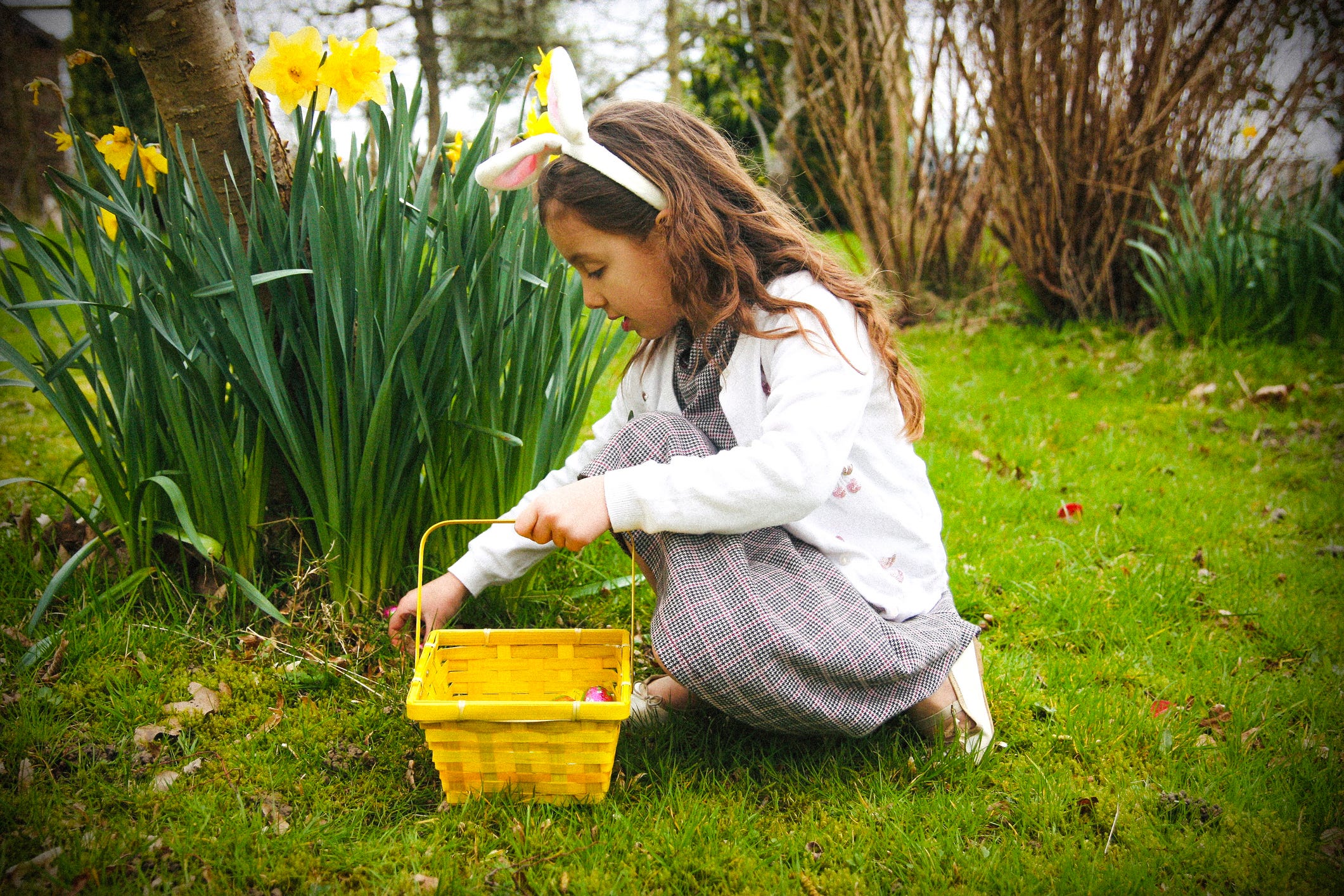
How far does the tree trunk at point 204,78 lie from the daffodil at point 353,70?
0.87 feet

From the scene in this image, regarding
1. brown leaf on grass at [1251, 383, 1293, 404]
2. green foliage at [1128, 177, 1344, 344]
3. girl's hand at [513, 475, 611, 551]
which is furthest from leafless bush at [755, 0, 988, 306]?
girl's hand at [513, 475, 611, 551]

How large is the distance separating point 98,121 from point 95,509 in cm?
645

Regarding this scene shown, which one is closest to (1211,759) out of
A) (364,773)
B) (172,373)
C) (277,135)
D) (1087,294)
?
(364,773)

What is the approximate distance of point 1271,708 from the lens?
1.70 m

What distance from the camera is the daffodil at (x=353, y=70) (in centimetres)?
153

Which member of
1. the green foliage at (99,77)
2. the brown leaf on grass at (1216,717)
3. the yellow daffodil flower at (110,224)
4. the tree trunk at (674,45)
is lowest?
the brown leaf on grass at (1216,717)

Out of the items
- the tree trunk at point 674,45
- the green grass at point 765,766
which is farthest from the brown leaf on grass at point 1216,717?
the tree trunk at point 674,45

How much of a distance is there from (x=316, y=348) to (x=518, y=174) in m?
0.54

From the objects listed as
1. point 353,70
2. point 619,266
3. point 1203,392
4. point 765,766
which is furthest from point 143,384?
point 1203,392

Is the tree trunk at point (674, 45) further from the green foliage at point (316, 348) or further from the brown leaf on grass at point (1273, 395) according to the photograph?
the green foliage at point (316, 348)

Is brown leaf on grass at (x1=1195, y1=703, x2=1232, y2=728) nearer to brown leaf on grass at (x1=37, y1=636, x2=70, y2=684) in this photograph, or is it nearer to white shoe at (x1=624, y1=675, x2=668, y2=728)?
white shoe at (x1=624, y1=675, x2=668, y2=728)

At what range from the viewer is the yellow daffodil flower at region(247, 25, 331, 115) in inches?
59.0

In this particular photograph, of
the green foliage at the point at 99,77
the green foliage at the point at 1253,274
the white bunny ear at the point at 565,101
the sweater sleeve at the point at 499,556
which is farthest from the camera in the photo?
the green foliage at the point at 99,77

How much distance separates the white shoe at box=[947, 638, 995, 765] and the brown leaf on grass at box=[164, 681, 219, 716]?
52.9 inches
